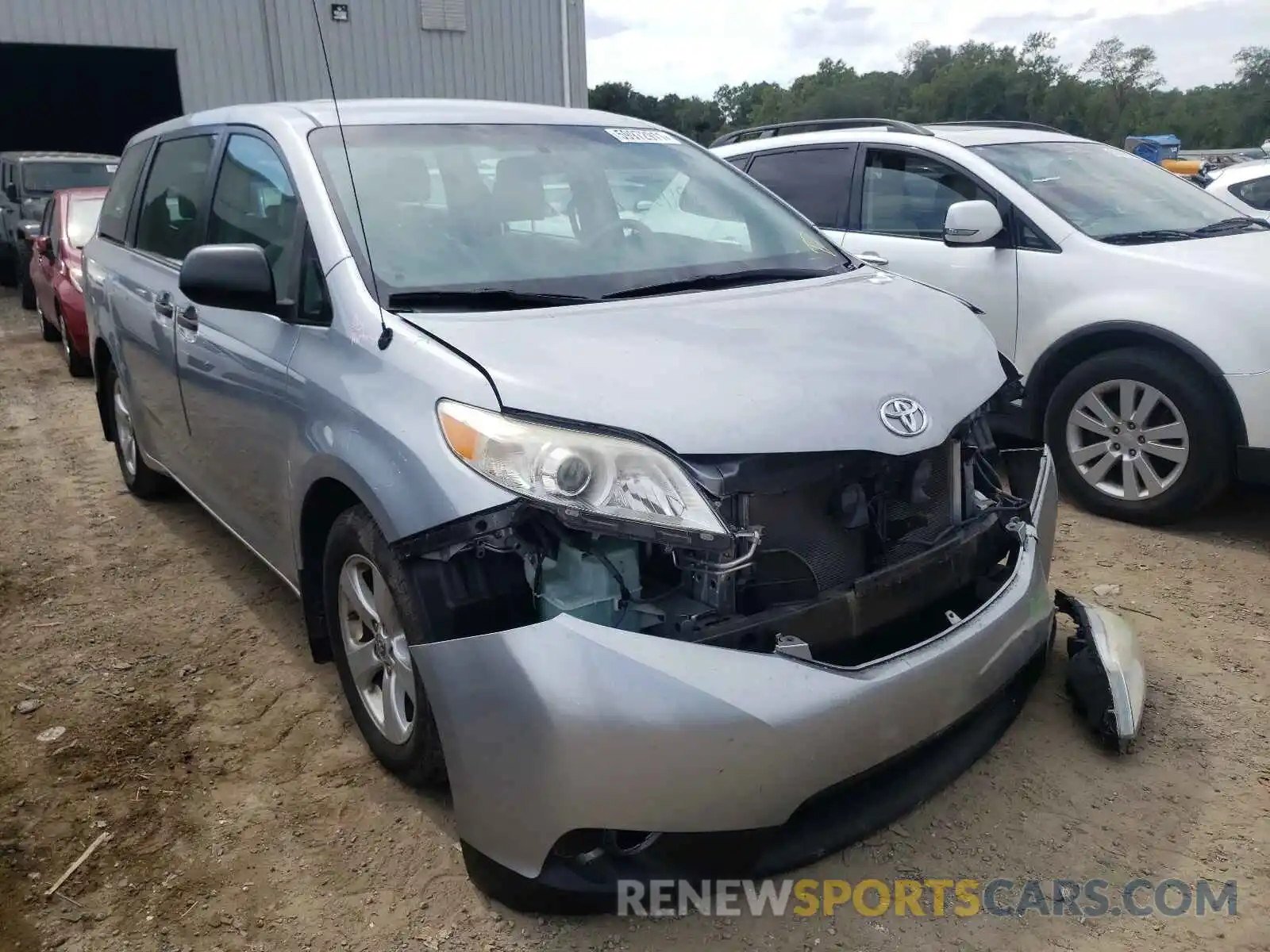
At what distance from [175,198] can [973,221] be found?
3411mm

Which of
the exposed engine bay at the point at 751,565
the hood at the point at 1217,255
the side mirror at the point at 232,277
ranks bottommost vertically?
the exposed engine bay at the point at 751,565

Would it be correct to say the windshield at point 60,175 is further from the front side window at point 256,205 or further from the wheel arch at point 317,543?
the wheel arch at point 317,543

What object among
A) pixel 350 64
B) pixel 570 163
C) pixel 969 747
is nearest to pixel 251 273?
pixel 570 163

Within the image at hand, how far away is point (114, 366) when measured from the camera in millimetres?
4898

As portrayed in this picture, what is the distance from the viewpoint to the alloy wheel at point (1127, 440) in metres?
4.35

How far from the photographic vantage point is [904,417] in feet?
7.80

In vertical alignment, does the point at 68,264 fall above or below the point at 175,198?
below

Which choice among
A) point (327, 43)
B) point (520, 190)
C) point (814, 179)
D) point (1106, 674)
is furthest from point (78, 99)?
point (1106, 674)

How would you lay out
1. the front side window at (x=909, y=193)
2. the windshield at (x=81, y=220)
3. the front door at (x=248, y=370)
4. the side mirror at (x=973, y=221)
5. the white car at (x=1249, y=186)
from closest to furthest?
1. the front door at (x=248, y=370)
2. the side mirror at (x=973, y=221)
3. the front side window at (x=909, y=193)
4. the windshield at (x=81, y=220)
5. the white car at (x=1249, y=186)

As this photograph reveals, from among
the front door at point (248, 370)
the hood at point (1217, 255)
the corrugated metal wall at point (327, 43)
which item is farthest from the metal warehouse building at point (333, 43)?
the hood at point (1217, 255)

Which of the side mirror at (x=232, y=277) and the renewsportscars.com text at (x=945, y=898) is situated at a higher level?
the side mirror at (x=232, y=277)

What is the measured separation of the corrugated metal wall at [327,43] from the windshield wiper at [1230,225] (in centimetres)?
1245

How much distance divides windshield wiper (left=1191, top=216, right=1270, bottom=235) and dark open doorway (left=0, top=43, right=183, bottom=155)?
1962 centimetres

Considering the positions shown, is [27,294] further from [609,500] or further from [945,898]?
[945,898]
